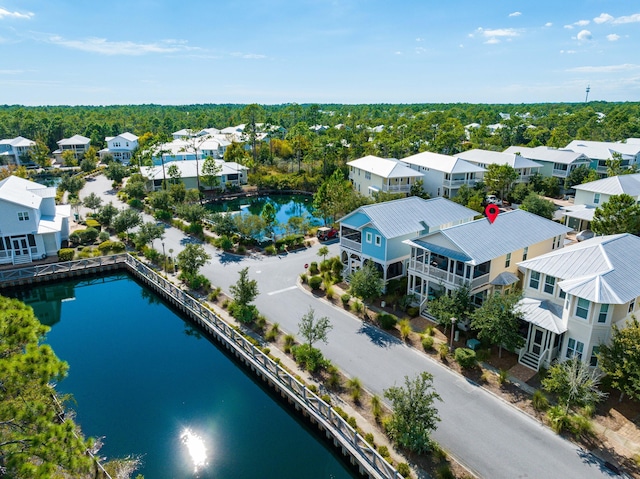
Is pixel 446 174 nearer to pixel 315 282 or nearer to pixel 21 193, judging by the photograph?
pixel 315 282

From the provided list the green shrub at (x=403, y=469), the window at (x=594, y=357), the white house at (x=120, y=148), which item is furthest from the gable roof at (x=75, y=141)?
the window at (x=594, y=357)

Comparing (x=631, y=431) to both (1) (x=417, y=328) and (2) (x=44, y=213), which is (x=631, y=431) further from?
(2) (x=44, y=213)

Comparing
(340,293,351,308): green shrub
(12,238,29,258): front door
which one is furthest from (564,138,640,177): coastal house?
(12,238,29,258): front door

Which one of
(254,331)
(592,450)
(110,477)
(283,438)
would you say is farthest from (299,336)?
(592,450)

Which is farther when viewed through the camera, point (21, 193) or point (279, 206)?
point (279, 206)

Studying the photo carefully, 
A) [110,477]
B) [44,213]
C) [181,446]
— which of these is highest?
[44,213]

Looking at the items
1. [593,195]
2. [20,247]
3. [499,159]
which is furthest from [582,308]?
[499,159]

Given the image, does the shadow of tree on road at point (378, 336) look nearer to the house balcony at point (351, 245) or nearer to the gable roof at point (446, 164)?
the house balcony at point (351, 245)
